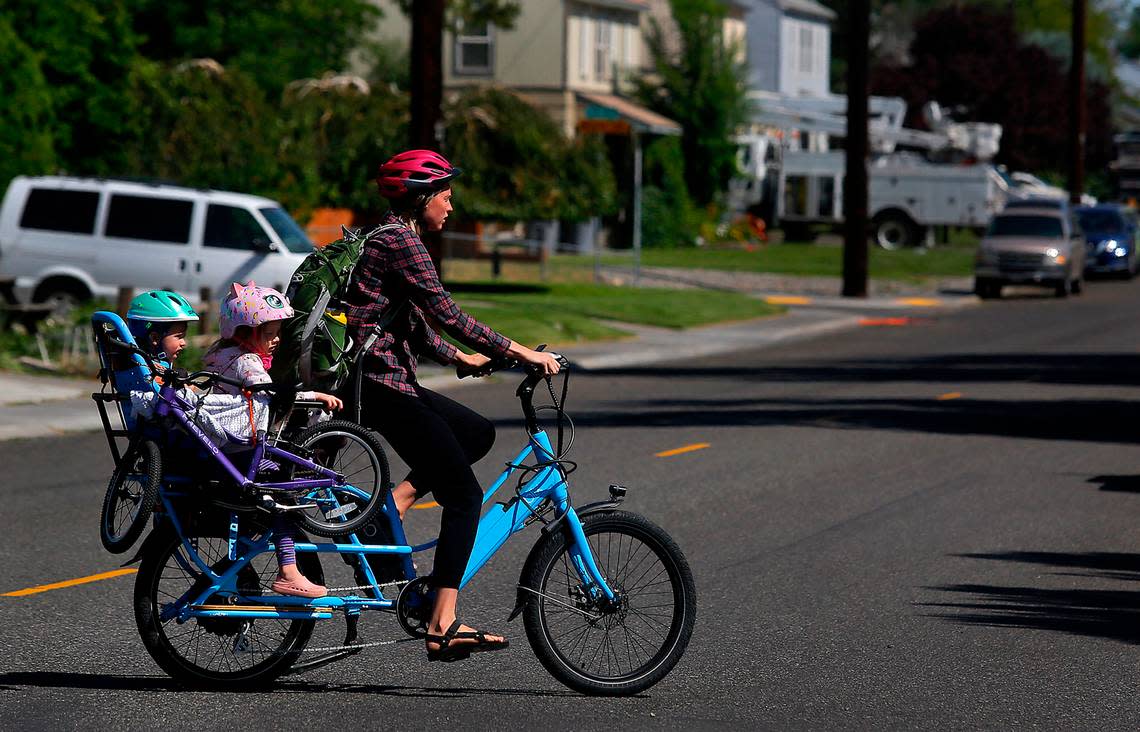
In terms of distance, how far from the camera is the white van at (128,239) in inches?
877

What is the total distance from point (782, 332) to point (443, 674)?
20785 mm

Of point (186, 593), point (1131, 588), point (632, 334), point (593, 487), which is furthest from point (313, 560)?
point (632, 334)

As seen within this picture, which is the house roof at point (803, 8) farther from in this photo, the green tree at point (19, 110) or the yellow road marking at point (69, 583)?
the yellow road marking at point (69, 583)

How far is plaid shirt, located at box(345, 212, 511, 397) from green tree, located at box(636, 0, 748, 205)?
150ft

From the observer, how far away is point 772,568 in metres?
9.34

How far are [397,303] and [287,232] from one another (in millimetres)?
16538

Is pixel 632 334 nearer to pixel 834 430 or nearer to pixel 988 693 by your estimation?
pixel 834 430

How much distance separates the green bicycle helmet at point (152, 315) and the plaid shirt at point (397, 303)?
24.1 inches

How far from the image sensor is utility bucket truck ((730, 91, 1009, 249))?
1925 inches

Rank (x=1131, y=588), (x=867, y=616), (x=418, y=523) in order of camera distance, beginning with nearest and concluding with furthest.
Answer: (x=867, y=616) < (x=1131, y=588) < (x=418, y=523)

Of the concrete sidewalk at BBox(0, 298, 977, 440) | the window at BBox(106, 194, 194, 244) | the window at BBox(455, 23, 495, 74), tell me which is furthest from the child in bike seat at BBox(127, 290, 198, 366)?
the window at BBox(455, 23, 495, 74)

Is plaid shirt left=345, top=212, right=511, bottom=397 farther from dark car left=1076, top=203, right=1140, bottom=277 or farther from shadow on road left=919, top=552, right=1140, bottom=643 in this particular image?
dark car left=1076, top=203, right=1140, bottom=277

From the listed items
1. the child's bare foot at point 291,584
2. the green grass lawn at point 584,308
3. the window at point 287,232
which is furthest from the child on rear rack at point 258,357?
the window at point 287,232

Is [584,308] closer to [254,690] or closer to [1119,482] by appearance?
[1119,482]
